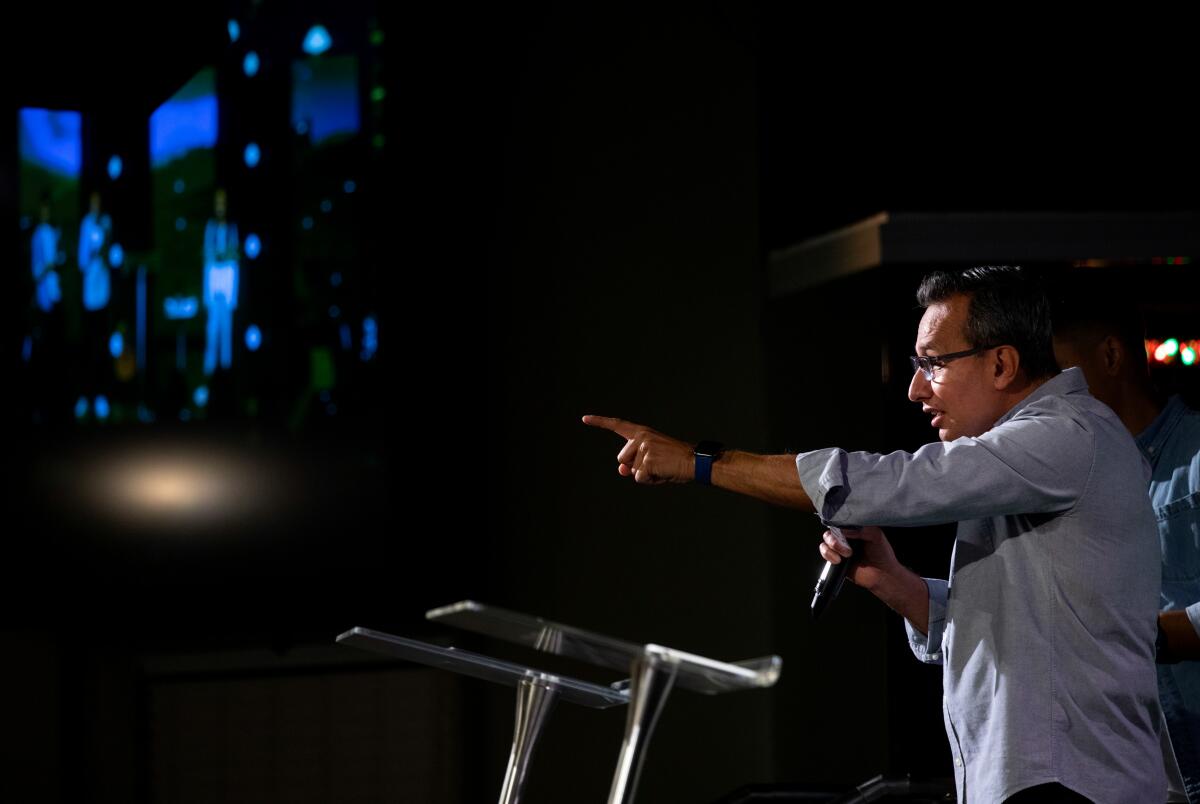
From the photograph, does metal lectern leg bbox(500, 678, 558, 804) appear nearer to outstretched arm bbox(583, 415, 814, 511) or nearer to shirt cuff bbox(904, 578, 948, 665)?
outstretched arm bbox(583, 415, 814, 511)

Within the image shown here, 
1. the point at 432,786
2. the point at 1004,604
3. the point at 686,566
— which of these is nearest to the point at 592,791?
the point at 432,786

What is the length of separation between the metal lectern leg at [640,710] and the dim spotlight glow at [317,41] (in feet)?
9.35

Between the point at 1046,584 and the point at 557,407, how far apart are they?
2418 millimetres

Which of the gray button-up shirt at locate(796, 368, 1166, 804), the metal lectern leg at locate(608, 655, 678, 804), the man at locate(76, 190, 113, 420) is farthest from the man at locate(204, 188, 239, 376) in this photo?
the metal lectern leg at locate(608, 655, 678, 804)

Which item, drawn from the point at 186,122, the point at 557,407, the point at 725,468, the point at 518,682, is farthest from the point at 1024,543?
the point at 186,122

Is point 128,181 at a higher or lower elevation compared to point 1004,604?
higher

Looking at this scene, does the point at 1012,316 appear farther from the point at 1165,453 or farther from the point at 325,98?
the point at 325,98

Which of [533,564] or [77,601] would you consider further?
[533,564]

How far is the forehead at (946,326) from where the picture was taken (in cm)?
171

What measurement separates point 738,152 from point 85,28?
1.86 metres

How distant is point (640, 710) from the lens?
1.22 meters

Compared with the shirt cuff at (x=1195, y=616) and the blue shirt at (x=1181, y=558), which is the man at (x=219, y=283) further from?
the shirt cuff at (x=1195, y=616)

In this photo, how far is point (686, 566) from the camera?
12.8 ft

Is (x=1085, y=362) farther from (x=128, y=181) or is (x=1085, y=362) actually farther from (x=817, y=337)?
(x=128, y=181)
